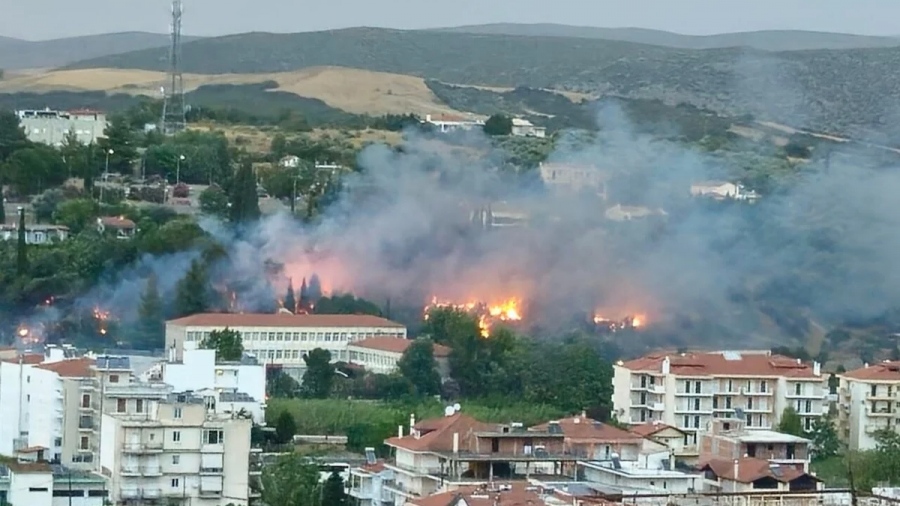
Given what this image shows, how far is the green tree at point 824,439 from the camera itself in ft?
131

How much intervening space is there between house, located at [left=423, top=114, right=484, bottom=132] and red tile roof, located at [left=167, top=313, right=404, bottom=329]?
21.7 m

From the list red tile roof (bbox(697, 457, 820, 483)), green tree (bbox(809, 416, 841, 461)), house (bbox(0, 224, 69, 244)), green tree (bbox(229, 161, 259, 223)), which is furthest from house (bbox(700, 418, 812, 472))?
house (bbox(0, 224, 69, 244))

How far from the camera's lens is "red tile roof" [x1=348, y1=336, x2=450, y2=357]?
153 feet

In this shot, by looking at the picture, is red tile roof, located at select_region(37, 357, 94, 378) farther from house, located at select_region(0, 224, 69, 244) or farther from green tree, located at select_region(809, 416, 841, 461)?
house, located at select_region(0, 224, 69, 244)

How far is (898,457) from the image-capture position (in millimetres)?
35156

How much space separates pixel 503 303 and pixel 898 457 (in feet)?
58.9

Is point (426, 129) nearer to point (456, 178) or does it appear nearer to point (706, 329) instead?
point (456, 178)

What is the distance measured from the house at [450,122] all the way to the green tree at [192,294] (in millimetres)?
20332

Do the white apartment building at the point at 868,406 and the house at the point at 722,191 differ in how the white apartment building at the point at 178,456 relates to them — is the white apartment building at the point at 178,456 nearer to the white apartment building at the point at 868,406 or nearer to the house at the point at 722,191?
the white apartment building at the point at 868,406

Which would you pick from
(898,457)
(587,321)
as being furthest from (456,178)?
(898,457)

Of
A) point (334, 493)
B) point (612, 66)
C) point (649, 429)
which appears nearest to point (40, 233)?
point (649, 429)

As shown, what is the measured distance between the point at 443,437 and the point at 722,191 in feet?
96.2

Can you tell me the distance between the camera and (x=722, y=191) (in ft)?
200

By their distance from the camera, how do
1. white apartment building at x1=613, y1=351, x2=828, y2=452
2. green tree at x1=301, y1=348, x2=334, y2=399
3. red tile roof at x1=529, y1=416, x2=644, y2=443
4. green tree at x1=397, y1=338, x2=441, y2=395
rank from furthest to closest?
1. green tree at x1=397, y1=338, x2=441, y2=395
2. green tree at x1=301, y1=348, x2=334, y2=399
3. white apartment building at x1=613, y1=351, x2=828, y2=452
4. red tile roof at x1=529, y1=416, x2=644, y2=443
